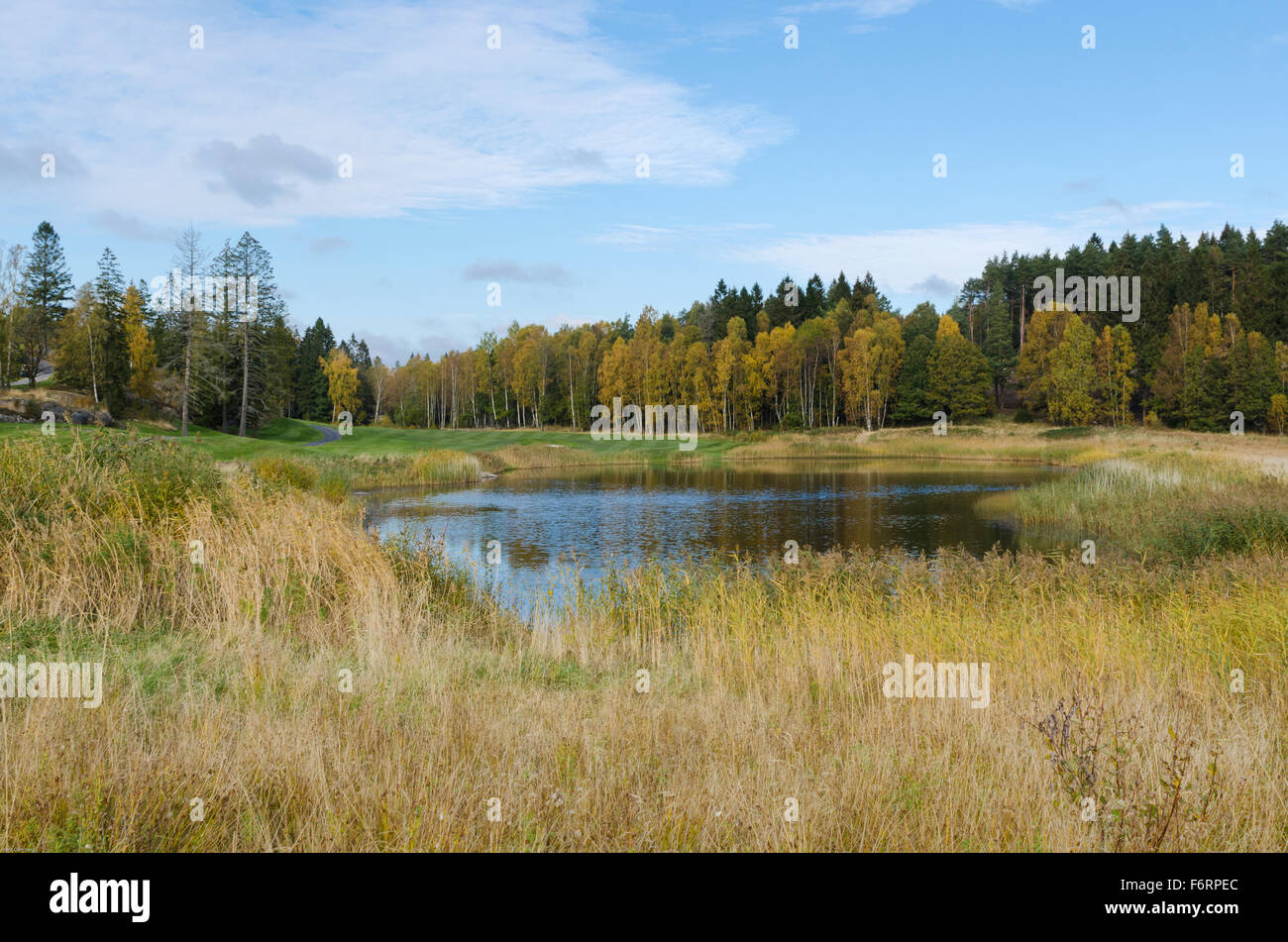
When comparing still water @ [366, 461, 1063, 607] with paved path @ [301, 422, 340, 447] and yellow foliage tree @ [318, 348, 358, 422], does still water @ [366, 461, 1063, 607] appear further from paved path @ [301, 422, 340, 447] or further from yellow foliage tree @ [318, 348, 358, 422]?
yellow foliage tree @ [318, 348, 358, 422]

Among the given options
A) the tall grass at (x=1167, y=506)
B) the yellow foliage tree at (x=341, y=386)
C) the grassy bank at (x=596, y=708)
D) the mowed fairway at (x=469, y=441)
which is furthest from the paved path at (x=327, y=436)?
the grassy bank at (x=596, y=708)

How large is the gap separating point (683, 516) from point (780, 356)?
4814cm

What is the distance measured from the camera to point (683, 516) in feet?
80.3

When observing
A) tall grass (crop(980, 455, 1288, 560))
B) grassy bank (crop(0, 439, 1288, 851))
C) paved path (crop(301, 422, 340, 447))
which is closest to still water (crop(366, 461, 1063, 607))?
tall grass (crop(980, 455, 1288, 560))

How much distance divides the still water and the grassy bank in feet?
10.4

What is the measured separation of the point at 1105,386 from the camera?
207 ft

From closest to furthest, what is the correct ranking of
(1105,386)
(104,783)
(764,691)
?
(104,783) < (764,691) < (1105,386)


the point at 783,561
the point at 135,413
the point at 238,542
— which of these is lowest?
the point at 783,561

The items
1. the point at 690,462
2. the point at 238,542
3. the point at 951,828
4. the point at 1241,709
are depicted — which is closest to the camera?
the point at 951,828

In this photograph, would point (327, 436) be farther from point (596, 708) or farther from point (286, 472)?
point (596, 708)

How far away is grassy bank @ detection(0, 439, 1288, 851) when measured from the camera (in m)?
3.52
